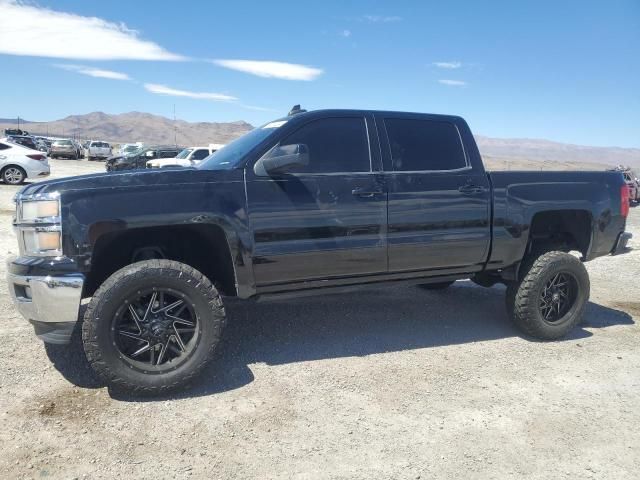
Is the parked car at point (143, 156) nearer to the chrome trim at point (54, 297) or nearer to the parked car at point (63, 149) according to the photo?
the parked car at point (63, 149)

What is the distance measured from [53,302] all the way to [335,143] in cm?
237

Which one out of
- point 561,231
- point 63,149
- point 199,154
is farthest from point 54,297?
point 63,149

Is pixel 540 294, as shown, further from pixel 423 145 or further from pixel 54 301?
pixel 54 301

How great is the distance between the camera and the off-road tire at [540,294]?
4.87 m

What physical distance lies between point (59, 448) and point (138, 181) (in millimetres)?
1718

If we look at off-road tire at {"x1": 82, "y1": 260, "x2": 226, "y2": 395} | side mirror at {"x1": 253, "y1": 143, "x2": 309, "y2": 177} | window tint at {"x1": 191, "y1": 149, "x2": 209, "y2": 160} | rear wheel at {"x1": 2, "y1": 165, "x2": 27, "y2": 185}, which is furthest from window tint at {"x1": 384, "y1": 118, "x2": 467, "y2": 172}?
window tint at {"x1": 191, "y1": 149, "x2": 209, "y2": 160}

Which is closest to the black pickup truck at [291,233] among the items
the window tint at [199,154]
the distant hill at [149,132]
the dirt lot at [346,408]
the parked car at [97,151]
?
the dirt lot at [346,408]

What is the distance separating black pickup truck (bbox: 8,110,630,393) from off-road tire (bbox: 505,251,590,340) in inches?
0.5

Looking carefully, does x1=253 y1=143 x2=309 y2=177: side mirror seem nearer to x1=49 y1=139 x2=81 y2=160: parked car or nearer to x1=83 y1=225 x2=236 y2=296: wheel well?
x1=83 y1=225 x2=236 y2=296: wheel well

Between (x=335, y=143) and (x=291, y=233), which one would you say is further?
(x=335, y=143)

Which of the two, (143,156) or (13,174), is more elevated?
(143,156)

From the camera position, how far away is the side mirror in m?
3.78

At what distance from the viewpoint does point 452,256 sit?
15.1 ft

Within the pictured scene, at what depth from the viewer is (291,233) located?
3980mm
